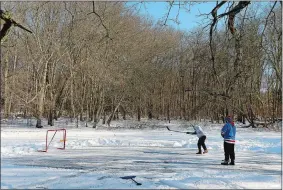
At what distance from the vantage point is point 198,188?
8133 mm

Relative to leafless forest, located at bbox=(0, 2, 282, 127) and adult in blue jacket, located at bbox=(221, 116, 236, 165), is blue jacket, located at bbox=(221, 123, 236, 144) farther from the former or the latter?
leafless forest, located at bbox=(0, 2, 282, 127)

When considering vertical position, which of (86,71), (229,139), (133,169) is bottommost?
(133,169)

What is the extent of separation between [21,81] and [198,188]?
26029 mm

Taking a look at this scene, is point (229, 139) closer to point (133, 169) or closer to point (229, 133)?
point (229, 133)

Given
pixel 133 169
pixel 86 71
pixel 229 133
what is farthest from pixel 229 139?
pixel 86 71

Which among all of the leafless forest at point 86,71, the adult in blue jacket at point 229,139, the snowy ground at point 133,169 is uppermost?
the leafless forest at point 86,71

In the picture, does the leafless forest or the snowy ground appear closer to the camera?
the snowy ground

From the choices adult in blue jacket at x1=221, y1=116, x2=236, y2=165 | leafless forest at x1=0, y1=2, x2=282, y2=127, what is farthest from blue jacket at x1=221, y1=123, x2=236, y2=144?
leafless forest at x1=0, y1=2, x2=282, y2=127

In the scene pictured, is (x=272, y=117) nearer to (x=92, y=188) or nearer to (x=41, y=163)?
(x=41, y=163)

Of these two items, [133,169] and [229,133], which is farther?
[229,133]

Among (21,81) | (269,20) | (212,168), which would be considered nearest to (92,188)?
(212,168)

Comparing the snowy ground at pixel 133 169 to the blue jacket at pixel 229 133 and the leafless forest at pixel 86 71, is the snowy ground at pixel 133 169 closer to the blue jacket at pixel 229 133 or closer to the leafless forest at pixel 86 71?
the blue jacket at pixel 229 133

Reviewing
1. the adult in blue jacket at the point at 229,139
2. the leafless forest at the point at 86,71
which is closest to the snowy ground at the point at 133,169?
the adult in blue jacket at the point at 229,139

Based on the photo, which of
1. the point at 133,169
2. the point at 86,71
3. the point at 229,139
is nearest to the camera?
the point at 133,169
